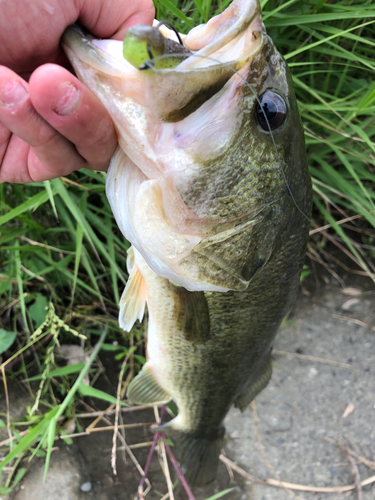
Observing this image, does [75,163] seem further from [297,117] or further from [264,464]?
[264,464]

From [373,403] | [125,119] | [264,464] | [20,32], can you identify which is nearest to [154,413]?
[264,464]

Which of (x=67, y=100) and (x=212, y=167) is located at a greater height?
(x=67, y=100)

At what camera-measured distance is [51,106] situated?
26.4 inches

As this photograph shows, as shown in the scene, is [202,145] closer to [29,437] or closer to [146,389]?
[146,389]

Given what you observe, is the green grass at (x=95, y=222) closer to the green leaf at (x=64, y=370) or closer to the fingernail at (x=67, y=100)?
the green leaf at (x=64, y=370)

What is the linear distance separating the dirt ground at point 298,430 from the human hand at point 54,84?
1606mm

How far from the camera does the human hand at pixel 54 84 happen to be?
66 centimetres

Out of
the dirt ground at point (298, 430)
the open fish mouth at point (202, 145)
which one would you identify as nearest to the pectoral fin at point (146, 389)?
the dirt ground at point (298, 430)

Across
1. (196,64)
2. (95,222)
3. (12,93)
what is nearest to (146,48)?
(196,64)

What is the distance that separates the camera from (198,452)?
Answer: 164cm

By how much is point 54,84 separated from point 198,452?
66.0 inches

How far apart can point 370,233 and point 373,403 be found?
1.12 meters

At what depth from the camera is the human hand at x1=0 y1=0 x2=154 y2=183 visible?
0.66 metres

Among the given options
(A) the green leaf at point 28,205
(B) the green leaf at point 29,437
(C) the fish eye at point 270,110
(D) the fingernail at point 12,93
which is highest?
(D) the fingernail at point 12,93
